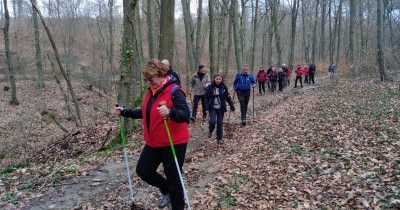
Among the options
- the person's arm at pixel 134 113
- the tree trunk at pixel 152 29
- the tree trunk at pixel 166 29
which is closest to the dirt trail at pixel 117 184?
the person's arm at pixel 134 113

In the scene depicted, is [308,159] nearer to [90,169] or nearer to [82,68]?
[90,169]

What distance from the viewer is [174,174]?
474cm

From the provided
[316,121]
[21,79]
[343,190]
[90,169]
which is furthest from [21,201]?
[21,79]

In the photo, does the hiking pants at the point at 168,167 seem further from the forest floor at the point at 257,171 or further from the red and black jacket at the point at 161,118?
the forest floor at the point at 257,171

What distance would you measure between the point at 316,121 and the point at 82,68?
31.9 m

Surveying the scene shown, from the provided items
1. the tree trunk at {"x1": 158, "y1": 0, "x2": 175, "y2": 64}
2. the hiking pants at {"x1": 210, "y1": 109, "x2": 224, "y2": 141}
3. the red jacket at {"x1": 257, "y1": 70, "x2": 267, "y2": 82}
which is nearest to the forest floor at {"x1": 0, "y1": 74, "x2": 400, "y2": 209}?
the hiking pants at {"x1": 210, "y1": 109, "x2": 224, "y2": 141}

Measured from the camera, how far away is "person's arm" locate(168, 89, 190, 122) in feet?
14.4

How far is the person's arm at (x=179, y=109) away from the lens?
4.38 meters

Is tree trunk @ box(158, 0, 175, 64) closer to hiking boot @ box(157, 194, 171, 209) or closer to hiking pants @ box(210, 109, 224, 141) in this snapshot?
hiking pants @ box(210, 109, 224, 141)

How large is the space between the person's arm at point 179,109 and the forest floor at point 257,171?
2.02 metres

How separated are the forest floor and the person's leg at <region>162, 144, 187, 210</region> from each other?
1.05 meters

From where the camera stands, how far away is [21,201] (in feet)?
20.7

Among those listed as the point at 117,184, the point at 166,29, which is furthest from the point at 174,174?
the point at 166,29

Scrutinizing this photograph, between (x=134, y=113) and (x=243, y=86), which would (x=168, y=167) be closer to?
(x=134, y=113)
